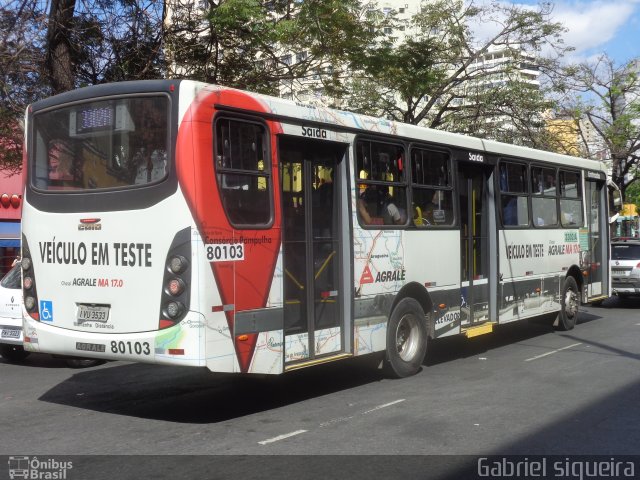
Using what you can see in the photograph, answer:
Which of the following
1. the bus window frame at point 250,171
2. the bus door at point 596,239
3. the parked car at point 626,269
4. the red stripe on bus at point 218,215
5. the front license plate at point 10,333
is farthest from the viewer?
the parked car at point 626,269

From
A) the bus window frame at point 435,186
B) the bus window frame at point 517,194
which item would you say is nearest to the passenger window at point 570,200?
the bus window frame at point 517,194

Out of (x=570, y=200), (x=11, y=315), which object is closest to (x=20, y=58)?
(x=11, y=315)

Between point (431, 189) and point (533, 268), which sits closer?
point (431, 189)

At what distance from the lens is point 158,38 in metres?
15.2

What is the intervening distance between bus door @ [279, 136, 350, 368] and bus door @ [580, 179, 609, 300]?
7811 mm

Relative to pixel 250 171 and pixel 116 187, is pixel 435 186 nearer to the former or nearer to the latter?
pixel 250 171

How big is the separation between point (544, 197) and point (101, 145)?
8382mm

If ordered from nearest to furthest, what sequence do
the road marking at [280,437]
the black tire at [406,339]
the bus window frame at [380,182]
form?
1. the road marking at [280,437]
2. the bus window frame at [380,182]
3. the black tire at [406,339]

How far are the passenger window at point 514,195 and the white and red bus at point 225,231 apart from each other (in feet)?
6.79

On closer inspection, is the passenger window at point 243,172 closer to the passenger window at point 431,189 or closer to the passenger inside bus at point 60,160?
the passenger inside bus at point 60,160

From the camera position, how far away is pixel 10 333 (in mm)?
11008

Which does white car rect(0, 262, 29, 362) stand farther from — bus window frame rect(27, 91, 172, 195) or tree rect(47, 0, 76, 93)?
tree rect(47, 0, 76, 93)

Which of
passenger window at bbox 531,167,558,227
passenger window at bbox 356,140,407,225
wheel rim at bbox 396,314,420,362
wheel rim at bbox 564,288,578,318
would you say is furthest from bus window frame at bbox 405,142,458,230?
wheel rim at bbox 564,288,578,318

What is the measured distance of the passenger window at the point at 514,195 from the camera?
472 inches
